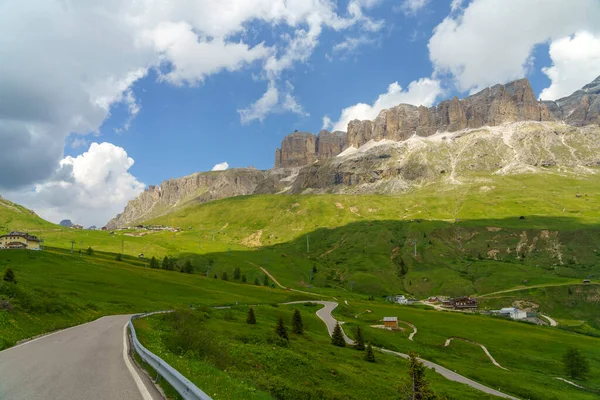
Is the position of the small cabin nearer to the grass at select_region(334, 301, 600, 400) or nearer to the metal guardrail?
the grass at select_region(334, 301, 600, 400)

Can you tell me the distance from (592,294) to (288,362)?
196 meters

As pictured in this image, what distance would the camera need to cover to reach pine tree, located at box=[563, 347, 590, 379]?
86062 mm

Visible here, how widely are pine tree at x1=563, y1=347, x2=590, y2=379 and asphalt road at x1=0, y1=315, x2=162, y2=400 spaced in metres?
98.9

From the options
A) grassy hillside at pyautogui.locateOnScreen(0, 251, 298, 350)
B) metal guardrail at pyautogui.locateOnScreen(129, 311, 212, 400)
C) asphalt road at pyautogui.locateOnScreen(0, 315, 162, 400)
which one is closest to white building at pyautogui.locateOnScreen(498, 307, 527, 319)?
grassy hillside at pyautogui.locateOnScreen(0, 251, 298, 350)

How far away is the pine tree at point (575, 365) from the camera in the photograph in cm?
8606

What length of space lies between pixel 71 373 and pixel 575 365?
106 m

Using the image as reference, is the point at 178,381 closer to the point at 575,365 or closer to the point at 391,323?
the point at 575,365

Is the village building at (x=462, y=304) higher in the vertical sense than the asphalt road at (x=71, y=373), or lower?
lower

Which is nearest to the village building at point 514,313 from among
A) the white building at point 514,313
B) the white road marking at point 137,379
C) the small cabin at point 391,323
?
the white building at point 514,313

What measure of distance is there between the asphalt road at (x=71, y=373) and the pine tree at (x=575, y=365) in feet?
325

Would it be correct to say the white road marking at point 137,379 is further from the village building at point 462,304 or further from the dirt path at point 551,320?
the village building at point 462,304

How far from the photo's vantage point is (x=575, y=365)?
87.9 metres

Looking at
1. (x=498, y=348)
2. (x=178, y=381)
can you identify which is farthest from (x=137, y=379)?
(x=498, y=348)

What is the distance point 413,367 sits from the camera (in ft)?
125
